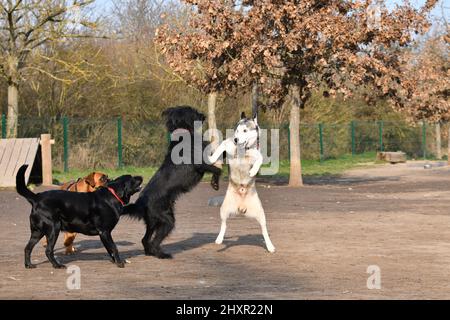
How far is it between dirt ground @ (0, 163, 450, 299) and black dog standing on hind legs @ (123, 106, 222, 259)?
288 mm

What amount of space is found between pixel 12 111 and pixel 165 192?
19.4 metres

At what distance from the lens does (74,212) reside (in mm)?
9688

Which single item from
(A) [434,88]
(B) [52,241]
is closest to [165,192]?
(B) [52,241]

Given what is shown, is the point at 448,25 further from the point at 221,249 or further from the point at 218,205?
the point at 221,249

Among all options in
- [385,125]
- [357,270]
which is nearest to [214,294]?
[357,270]

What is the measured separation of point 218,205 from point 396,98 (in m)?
8.02

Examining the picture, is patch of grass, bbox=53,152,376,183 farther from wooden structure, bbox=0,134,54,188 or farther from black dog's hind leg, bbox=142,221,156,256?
black dog's hind leg, bbox=142,221,156,256

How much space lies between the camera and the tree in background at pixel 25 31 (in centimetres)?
2778

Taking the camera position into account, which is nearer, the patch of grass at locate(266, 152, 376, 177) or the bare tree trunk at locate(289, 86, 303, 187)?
the bare tree trunk at locate(289, 86, 303, 187)

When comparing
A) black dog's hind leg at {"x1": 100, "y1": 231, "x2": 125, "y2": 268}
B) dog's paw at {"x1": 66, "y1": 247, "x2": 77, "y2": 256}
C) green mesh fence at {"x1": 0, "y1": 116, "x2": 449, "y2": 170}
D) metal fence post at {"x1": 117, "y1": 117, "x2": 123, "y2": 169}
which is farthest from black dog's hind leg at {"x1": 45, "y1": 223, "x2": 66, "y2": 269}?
metal fence post at {"x1": 117, "y1": 117, "x2": 123, "y2": 169}

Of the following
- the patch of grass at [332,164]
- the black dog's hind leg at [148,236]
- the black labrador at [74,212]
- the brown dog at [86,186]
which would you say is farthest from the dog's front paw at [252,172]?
the patch of grass at [332,164]

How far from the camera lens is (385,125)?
4619cm

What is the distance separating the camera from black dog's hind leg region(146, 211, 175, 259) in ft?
34.3

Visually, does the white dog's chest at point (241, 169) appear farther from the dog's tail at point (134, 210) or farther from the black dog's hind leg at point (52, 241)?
the black dog's hind leg at point (52, 241)
